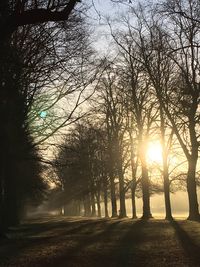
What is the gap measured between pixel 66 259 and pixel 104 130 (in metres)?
32.5

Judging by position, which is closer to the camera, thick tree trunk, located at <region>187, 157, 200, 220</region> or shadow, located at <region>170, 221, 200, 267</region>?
shadow, located at <region>170, 221, 200, 267</region>

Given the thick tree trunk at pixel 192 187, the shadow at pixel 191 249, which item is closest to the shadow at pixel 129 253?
the shadow at pixel 191 249

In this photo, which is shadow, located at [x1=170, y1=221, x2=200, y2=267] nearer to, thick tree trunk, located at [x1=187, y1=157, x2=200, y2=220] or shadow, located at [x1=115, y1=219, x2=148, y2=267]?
shadow, located at [x1=115, y1=219, x2=148, y2=267]

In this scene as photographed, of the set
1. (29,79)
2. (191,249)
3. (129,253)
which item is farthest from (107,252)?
(29,79)

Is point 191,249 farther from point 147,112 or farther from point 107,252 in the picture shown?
point 147,112

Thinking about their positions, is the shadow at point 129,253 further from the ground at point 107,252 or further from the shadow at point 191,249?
the shadow at point 191,249

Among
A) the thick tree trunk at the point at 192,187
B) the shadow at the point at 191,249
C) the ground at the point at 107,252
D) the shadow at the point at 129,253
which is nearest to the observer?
the shadow at the point at 191,249

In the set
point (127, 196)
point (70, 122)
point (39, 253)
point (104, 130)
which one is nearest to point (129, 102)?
point (104, 130)

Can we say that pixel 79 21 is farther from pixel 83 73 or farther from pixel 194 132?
pixel 194 132

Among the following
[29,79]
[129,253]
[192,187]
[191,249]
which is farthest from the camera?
[192,187]

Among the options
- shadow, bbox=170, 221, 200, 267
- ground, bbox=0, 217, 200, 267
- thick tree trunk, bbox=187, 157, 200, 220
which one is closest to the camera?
shadow, bbox=170, 221, 200, 267

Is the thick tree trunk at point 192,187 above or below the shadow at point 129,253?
above

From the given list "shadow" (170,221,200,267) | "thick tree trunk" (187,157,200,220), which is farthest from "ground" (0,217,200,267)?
"thick tree trunk" (187,157,200,220)

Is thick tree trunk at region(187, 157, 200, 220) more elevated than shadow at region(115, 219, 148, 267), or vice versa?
thick tree trunk at region(187, 157, 200, 220)
